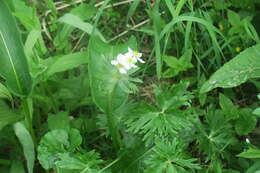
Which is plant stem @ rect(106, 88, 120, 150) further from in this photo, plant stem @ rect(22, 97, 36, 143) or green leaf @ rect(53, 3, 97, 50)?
green leaf @ rect(53, 3, 97, 50)

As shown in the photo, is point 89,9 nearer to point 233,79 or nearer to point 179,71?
point 179,71

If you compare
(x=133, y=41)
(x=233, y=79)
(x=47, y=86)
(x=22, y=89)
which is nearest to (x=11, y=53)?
(x=22, y=89)

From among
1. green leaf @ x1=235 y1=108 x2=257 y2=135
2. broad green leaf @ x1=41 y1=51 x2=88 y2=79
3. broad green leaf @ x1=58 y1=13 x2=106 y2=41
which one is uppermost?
broad green leaf @ x1=58 y1=13 x2=106 y2=41

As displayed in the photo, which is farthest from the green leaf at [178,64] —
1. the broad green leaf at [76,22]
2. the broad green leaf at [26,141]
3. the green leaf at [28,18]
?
the broad green leaf at [26,141]

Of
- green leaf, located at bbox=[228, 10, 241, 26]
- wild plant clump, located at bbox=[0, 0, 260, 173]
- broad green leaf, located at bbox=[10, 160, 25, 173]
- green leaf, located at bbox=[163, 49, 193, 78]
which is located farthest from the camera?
green leaf, located at bbox=[228, 10, 241, 26]

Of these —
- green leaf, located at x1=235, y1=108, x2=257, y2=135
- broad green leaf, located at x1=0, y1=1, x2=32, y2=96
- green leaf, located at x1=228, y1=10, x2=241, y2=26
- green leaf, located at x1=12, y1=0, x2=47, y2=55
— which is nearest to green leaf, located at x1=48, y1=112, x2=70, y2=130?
broad green leaf, located at x1=0, y1=1, x2=32, y2=96

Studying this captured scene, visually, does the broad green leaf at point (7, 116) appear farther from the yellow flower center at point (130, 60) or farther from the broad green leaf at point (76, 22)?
the yellow flower center at point (130, 60)
